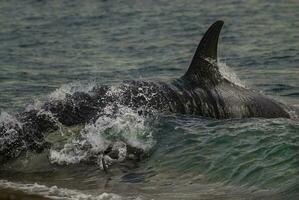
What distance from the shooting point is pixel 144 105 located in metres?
10.8

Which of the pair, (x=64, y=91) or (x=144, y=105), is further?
(x=144, y=105)

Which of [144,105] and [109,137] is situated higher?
[144,105]

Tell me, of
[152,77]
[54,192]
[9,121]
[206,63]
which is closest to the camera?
[54,192]

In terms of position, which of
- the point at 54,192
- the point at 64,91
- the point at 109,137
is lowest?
the point at 54,192

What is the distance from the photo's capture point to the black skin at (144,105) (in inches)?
379

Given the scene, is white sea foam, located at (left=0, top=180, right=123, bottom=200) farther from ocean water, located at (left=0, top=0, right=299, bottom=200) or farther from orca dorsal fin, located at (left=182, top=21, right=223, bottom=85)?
orca dorsal fin, located at (left=182, top=21, right=223, bottom=85)

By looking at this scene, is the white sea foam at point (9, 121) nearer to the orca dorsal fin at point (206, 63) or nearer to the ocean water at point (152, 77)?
the ocean water at point (152, 77)

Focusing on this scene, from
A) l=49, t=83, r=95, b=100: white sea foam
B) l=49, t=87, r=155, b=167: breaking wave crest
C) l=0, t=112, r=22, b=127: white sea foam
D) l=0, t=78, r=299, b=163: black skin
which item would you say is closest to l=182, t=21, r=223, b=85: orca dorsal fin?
l=0, t=78, r=299, b=163: black skin

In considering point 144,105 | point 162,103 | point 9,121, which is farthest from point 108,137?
point 9,121

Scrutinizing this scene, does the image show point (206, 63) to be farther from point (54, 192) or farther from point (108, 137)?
point (54, 192)

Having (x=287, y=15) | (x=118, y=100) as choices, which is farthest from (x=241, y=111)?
(x=287, y=15)

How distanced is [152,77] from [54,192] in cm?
817

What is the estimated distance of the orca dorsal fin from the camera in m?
11.5

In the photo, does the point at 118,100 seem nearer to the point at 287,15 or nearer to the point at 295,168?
the point at 295,168
